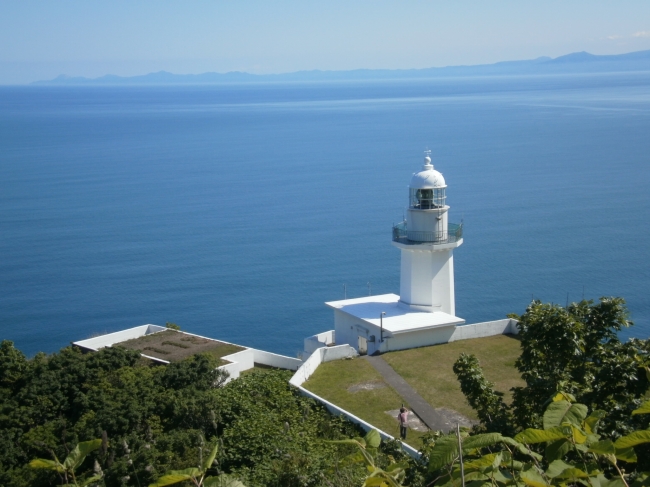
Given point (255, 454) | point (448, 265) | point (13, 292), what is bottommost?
point (13, 292)

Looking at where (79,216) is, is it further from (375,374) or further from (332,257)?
(375,374)

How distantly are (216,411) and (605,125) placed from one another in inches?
4610

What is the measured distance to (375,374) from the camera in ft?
69.3

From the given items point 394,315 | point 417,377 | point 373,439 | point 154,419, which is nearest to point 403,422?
point 417,377

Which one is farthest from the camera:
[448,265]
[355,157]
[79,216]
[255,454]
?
[355,157]

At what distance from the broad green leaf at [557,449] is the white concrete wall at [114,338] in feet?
71.0

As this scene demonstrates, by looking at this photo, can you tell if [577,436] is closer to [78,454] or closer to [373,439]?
[373,439]

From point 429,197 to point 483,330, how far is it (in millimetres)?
4467

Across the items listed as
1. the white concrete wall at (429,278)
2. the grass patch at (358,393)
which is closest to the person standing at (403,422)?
the grass patch at (358,393)

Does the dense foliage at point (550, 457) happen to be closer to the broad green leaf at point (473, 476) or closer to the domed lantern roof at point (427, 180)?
the broad green leaf at point (473, 476)

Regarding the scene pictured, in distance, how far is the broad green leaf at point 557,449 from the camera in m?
4.89

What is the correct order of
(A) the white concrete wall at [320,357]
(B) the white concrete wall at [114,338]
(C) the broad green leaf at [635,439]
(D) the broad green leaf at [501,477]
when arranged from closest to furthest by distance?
(C) the broad green leaf at [635,439]
(D) the broad green leaf at [501,477]
(A) the white concrete wall at [320,357]
(B) the white concrete wall at [114,338]

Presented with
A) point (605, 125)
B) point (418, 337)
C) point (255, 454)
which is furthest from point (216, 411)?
point (605, 125)

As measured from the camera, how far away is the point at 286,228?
5953cm
